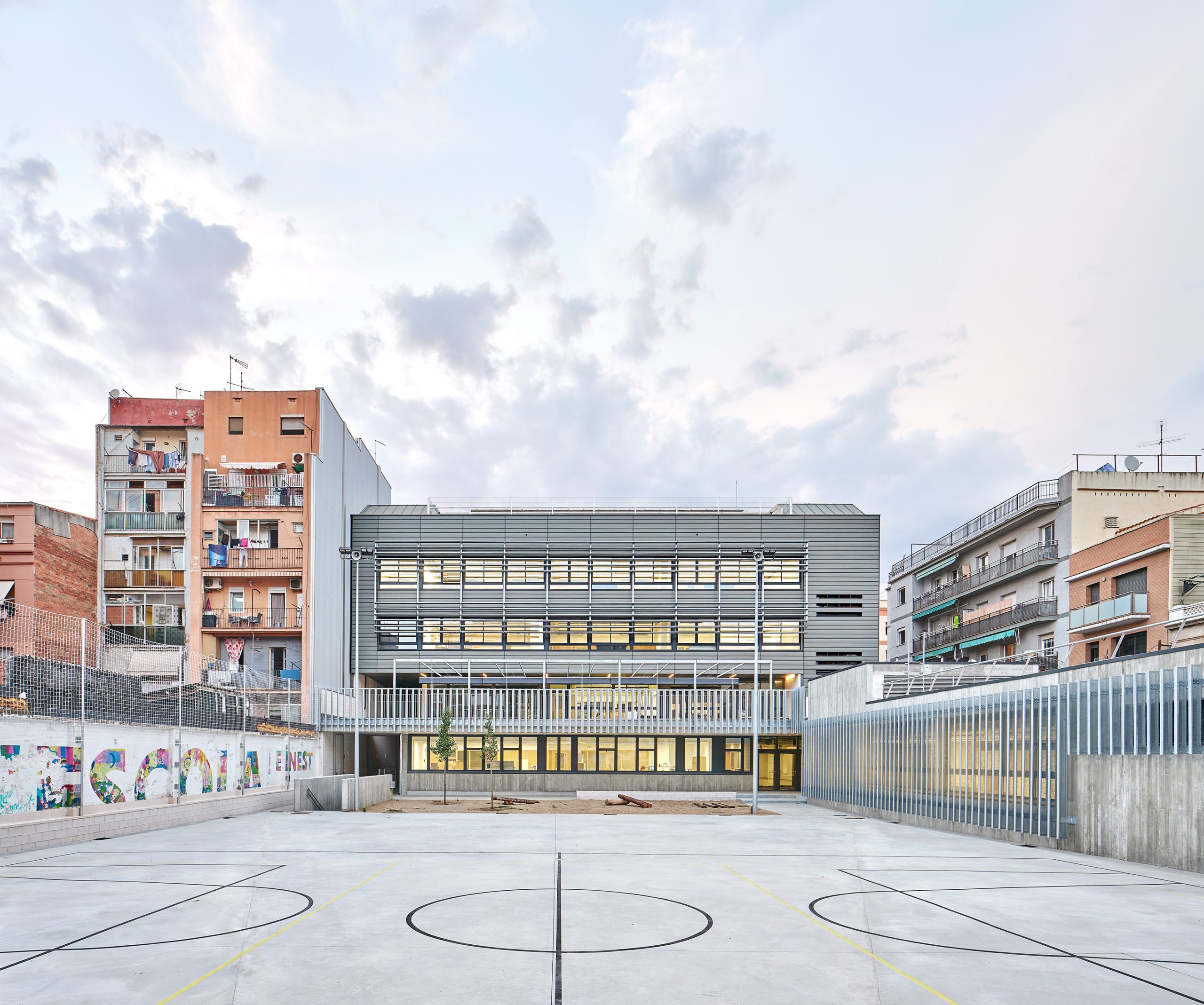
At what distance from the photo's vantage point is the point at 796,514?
58031mm

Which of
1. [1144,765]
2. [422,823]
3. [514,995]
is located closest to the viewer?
[514,995]

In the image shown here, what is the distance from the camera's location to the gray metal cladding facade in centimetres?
5669

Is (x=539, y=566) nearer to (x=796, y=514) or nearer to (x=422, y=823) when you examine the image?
(x=796, y=514)

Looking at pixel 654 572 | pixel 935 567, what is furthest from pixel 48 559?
pixel 935 567

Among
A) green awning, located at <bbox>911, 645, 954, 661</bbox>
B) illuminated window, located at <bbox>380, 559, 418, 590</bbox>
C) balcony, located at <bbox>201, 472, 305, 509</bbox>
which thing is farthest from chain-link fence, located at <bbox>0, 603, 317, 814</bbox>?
green awning, located at <bbox>911, 645, 954, 661</bbox>

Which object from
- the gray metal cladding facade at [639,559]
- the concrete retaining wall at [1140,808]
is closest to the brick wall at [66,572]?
the gray metal cladding facade at [639,559]

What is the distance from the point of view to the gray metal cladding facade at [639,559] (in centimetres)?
5669

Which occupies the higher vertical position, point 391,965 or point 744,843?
point 391,965

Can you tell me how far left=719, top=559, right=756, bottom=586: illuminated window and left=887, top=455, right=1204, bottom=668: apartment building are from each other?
35.4 ft

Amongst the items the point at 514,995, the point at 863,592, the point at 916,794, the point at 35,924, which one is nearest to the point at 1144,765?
the point at 916,794

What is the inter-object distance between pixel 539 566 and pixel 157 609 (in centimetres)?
2200

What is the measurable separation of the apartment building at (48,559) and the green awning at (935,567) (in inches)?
2223

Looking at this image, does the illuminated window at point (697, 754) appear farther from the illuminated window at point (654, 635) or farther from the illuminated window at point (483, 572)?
the illuminated window at point (483, 572)

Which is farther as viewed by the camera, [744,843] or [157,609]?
[157,609]
